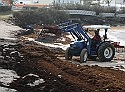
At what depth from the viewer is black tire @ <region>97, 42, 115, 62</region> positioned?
877 inches

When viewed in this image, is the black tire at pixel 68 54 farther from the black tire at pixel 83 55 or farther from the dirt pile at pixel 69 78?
the dirt pile at pixel 69 78

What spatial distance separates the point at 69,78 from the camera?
1501 cm

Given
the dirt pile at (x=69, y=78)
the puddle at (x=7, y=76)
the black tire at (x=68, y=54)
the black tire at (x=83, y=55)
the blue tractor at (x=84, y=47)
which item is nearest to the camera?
the dirt pile at (x=69, y=78)

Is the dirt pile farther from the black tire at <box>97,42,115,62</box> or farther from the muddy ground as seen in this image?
the black tire at <box>97,42,115,62</box>

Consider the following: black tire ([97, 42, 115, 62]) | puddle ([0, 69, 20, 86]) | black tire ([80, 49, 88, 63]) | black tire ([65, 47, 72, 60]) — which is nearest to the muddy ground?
puddle ([0, 69, 20, 86])

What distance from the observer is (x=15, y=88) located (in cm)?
1291

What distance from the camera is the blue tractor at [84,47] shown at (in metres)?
21.8

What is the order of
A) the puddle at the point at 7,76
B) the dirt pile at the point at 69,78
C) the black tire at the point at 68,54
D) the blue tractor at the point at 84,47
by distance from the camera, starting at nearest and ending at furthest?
the dirt pile at the point at 69,78
the puddle at the point at 7,76
the blue tractor at the point at 84,47
the black tire at the point at 68,54

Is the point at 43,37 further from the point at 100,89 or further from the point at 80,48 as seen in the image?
the point at 100,89

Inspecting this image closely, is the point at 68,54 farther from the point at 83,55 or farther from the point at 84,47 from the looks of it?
the point at 83,55

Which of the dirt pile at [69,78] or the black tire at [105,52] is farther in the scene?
the black tire at [105,52]

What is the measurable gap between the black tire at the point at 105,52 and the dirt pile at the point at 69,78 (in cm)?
322

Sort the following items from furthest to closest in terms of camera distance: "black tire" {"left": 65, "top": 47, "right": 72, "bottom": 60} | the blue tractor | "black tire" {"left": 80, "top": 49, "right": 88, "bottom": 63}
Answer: "black tire" {"left": 65, "top": 47, "right": 72, "bottom": 60}
the blue tractor
"black tire" {"left": 80, "top": 49, "right": 88, "bottom": 63}

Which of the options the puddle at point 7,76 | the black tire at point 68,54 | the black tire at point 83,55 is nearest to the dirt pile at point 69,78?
the puddle at point 7,76
